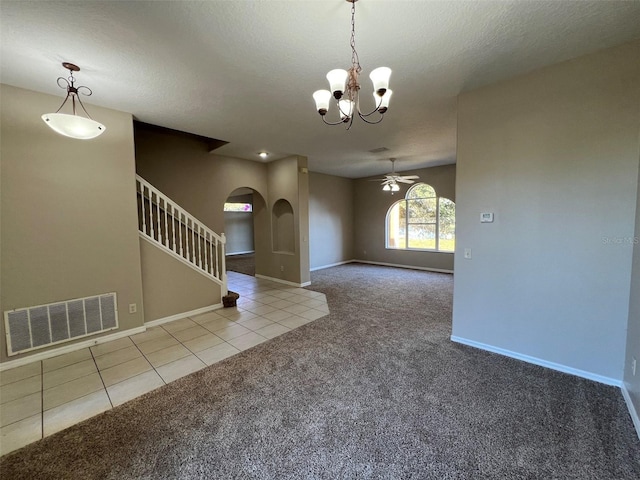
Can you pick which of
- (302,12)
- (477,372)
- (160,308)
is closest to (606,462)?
(477,372)

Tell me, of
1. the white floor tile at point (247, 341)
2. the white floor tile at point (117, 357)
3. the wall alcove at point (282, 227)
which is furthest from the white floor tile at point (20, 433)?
the wall alcove at point (282, 227)

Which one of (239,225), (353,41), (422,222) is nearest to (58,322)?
(353,41)

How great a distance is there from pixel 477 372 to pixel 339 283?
3.88m

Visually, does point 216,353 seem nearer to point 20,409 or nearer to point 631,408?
point 20,409

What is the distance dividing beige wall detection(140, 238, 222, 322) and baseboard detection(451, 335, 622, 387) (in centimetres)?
375

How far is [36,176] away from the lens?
2.80 m

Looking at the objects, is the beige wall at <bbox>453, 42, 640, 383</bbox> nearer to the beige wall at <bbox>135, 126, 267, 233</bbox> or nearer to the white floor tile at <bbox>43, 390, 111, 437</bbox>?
the white floor tile at <bbox>43, 390, 111, 437</bbox>

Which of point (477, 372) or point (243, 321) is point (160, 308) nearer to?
point (243, 321)

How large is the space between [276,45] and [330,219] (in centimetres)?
638

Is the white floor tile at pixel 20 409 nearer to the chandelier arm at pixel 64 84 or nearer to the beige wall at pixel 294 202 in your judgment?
the chandelier arm at pixel 64 84

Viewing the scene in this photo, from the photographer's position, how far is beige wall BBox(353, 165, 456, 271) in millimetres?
7227

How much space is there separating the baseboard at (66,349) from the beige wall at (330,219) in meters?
4.98

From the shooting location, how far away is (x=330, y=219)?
27.5 ft

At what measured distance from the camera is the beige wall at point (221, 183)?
16.1ft
